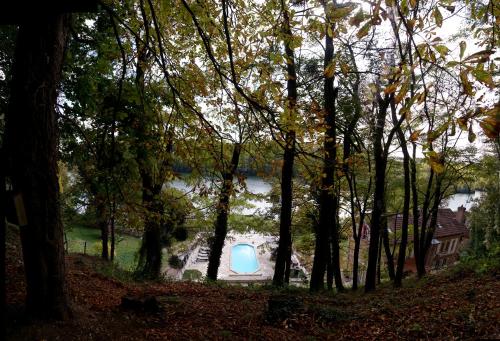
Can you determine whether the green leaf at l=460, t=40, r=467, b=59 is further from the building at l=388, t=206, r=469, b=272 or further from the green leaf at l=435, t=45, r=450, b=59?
the building at l=388, t=206, r=469, b=272

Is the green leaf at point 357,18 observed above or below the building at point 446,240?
above

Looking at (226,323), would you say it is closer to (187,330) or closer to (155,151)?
(187,330)

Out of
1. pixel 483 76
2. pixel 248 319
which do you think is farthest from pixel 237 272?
pixel 483 76

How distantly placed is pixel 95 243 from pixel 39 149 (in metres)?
28.7

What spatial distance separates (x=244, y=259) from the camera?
3288cm

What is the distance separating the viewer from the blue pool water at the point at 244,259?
98.4ft

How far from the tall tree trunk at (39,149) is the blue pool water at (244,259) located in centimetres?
2556

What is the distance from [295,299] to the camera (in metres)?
6.13

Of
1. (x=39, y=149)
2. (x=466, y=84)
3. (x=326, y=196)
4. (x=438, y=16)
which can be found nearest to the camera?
(x=466, y=84)

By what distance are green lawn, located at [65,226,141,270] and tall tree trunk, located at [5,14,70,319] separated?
23.6 m

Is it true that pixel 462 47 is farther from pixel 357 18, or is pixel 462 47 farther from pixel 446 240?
pixel 446 240

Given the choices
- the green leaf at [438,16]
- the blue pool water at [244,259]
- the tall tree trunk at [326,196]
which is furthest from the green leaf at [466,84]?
the blue pool water at [244,259]

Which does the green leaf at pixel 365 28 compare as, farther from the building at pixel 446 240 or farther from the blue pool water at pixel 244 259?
the building at pixel 446 240

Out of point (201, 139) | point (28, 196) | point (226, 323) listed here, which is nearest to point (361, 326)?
point (226, 323)
